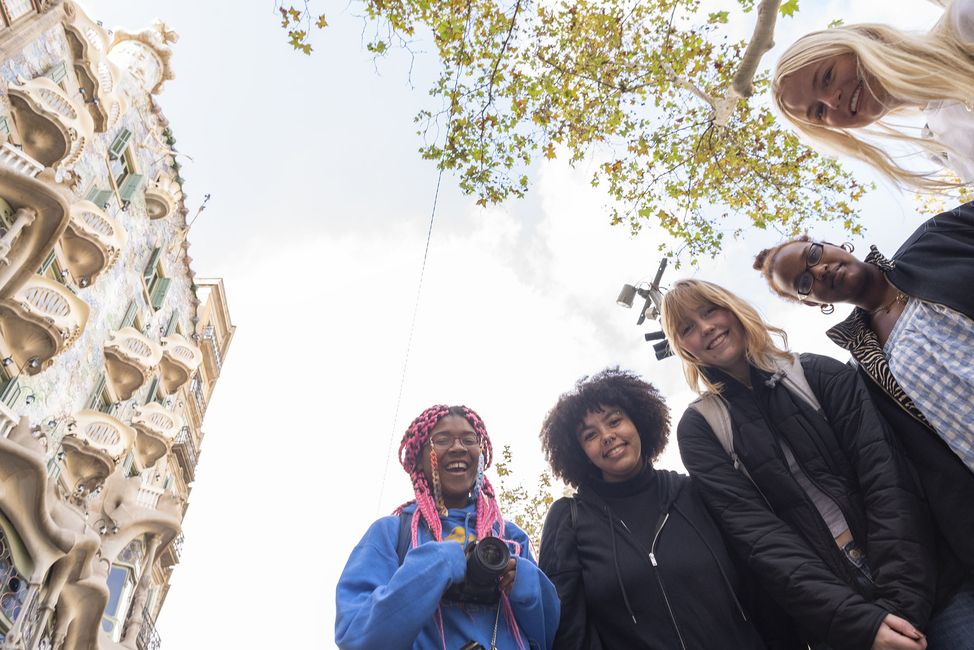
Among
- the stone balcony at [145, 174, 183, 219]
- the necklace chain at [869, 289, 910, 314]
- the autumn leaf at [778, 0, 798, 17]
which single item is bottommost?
the necklace chain at [869, 289, 910, 314]

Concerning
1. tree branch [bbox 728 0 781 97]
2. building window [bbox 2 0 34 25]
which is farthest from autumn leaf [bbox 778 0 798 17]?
building window [bbox 2 0 34 25]

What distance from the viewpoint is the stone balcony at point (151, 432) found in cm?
1808

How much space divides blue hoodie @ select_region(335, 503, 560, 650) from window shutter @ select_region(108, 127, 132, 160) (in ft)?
61.2

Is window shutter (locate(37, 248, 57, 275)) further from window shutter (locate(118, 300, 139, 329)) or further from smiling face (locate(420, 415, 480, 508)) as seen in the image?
smiling face (locate(420, 415, 480, 508))

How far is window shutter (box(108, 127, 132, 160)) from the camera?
17.1m

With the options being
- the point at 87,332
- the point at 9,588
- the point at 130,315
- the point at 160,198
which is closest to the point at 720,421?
the point at 9,588

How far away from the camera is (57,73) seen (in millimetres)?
14203

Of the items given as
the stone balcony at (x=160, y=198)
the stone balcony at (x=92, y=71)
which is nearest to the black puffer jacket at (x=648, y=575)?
the stone balcony at (x=92, y=71)

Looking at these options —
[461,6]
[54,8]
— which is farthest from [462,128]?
[54,8]

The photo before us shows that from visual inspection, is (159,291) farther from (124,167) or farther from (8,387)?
(8,387)

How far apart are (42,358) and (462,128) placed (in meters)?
11.3

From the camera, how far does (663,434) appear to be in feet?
13.3

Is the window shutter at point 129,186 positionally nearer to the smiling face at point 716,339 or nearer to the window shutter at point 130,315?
the window shutter at point 130,315

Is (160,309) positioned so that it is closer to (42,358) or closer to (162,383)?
(162,383)
